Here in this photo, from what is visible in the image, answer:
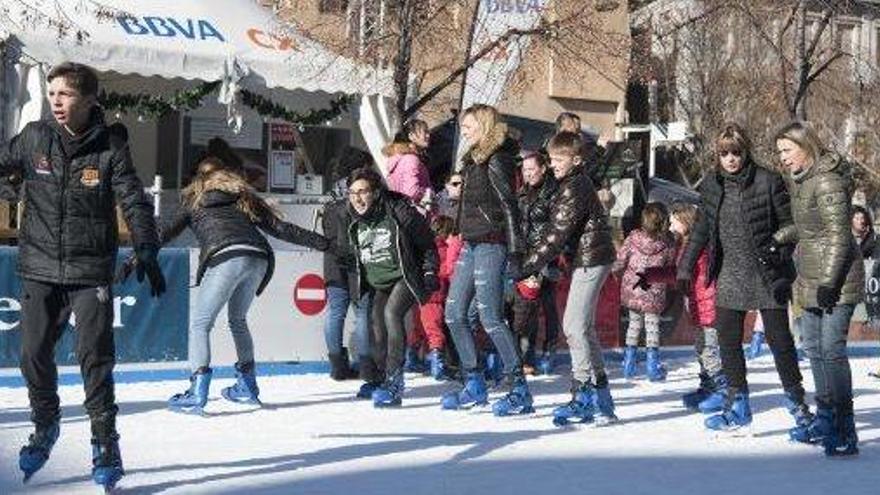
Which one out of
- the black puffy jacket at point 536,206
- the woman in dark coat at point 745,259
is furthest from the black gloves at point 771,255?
the black puffy jacket at point 536,206

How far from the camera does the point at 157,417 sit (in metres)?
8.55

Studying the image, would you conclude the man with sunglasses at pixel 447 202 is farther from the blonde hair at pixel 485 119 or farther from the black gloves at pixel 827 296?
the black gloves at pixel 827 296

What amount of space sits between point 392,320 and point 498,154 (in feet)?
4.48

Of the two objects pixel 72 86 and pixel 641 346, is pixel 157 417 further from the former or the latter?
pixel 641 346

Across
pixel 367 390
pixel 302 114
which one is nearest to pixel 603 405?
pixel 367 390

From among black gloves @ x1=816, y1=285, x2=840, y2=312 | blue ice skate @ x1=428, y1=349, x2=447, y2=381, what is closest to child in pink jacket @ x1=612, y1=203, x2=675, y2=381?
blue ice skate @ x1=428, y1=349, x2=447, y2=381

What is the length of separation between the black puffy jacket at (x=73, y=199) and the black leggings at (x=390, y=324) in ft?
11.5

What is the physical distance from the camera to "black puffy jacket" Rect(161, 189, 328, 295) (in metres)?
8.91

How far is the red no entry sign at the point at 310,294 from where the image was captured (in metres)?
11.6

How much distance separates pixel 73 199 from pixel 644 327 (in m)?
7.46

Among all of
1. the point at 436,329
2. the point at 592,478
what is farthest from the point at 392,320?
the point at 592,478

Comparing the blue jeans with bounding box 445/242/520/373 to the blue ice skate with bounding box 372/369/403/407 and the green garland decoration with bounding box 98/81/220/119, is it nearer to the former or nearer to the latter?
the blue ice skate with bounding box 372/369/403/407

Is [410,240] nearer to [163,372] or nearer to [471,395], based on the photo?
[471,395]

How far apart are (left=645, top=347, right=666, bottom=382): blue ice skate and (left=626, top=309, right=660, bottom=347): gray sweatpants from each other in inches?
2.7
